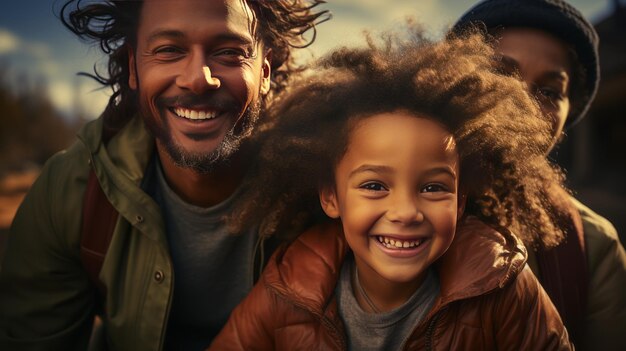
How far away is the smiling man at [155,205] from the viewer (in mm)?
2443

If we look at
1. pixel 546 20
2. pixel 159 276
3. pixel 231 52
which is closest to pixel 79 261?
pixel 159 276

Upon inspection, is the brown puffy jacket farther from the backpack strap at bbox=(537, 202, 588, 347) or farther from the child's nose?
the backpack strap at bbox=(537, 202, 588, 347)

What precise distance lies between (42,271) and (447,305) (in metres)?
1.95

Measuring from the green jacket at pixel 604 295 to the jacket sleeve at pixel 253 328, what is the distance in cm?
152

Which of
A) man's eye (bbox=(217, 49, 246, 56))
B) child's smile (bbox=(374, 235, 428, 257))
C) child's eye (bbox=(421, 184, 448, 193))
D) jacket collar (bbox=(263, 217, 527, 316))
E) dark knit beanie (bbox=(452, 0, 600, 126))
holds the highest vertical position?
dark knit beanie (bbox=(452, 0, 600, 126))

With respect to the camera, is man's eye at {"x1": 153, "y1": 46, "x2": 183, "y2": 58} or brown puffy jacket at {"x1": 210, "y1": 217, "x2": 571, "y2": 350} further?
man's eye at {"x1": 153, "y1": 46, "x2": 183, "y2": 58}

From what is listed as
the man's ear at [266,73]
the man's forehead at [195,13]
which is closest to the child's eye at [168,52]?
the man's forehead at [195,13]

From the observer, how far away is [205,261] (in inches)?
104

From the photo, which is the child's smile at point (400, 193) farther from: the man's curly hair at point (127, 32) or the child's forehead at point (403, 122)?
the man's curly hair at point (127, 32)

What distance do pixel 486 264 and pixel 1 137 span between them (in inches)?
798

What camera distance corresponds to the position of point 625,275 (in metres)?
2.58

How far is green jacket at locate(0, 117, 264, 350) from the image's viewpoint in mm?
2518

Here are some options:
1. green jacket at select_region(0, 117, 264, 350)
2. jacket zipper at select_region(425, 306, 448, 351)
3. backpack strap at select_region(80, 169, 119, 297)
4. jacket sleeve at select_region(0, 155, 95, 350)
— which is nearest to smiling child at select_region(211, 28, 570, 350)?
jacket zipper at select_region(425, 306, 448, 351)

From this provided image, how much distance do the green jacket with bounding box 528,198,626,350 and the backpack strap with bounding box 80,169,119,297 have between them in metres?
2.28
